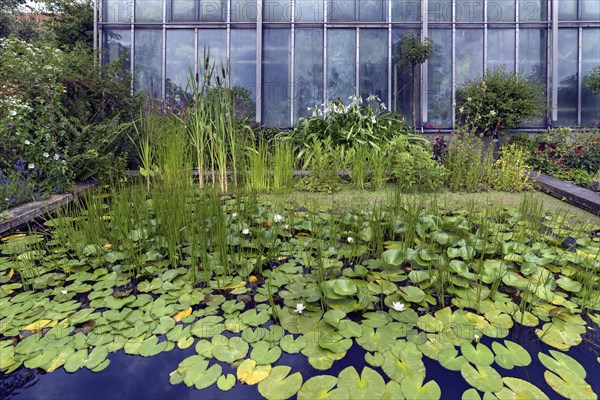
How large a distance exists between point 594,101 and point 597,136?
8.61ft

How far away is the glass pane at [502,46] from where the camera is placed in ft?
29.8

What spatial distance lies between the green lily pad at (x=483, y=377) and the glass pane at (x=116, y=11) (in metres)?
9.76

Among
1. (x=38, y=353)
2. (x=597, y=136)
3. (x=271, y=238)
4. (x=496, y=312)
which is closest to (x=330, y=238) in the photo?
(x=271, y=238)

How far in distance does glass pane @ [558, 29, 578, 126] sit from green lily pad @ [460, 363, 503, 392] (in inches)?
362

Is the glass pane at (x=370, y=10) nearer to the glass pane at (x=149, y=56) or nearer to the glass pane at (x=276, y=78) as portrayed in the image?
the glass pane at (x=276, y=78)

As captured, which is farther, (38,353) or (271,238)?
(271,238)

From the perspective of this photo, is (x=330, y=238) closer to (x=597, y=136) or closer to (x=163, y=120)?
(x=163, y=120)

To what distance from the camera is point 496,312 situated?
187cm

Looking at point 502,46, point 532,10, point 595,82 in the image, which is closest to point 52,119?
point 502,46

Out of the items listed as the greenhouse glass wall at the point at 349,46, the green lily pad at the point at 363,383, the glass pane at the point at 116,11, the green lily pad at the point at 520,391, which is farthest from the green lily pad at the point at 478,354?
the glass pane at the point at 116,11

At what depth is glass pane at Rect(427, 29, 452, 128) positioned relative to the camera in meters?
9.08

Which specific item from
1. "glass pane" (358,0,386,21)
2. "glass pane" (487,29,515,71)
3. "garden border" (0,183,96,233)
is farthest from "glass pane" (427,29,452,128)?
"garden border" (0,183,96,233)

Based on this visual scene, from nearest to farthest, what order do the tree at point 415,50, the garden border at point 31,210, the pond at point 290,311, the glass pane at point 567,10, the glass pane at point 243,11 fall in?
1. the pond at point 290,311
2. the garden border at point 31,210
3. the tree at point 415,50
4. the glass pane at point 567,10
5. the glass pane at point 243,11

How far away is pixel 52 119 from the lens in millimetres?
4359
